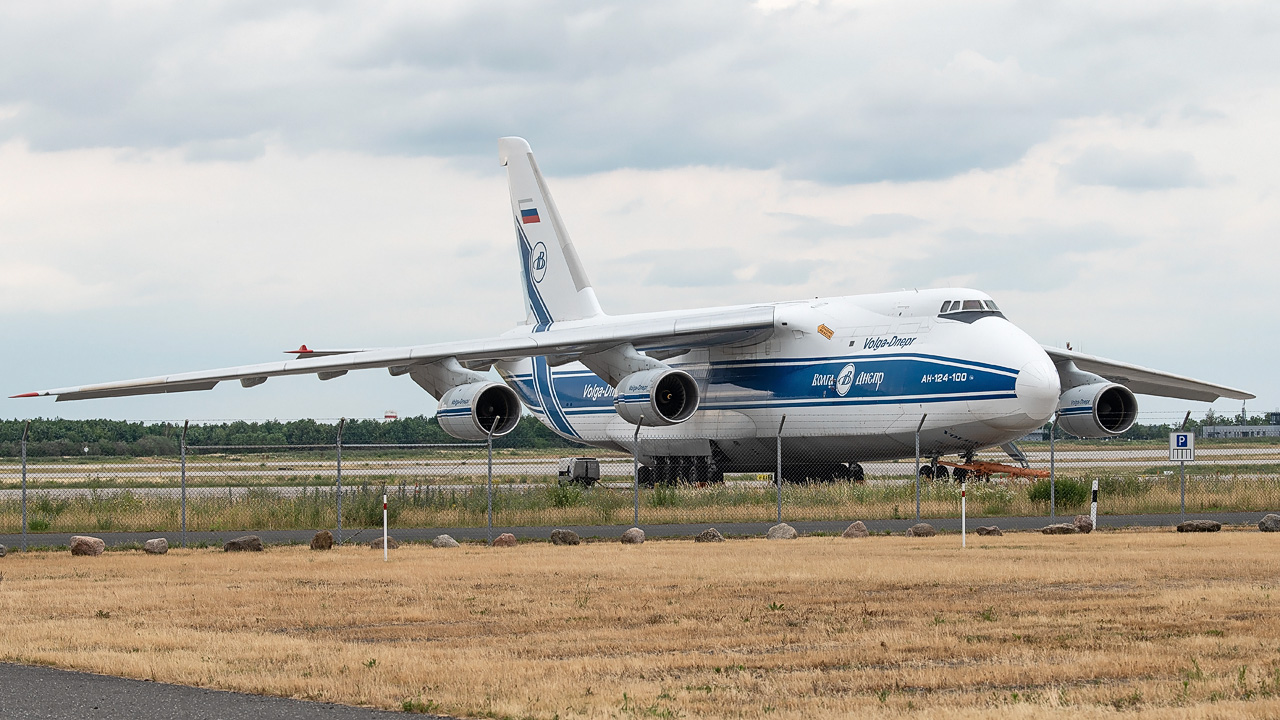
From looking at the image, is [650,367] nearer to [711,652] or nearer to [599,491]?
[599,491]

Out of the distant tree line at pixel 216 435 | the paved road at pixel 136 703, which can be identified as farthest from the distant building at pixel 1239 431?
the paved road at pixel 136 703

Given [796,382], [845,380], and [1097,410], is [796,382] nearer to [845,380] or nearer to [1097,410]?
[845,380]

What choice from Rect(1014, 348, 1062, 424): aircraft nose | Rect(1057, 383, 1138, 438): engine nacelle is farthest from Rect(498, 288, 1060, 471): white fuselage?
Rect(1057, 383, 1138, 438): engine nacelle

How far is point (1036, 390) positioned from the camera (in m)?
26.3

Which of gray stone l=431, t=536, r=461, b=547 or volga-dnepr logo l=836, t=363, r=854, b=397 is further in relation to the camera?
volga-dnepr logo l=836, t=363, r=854, b=397

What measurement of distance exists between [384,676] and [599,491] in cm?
1875

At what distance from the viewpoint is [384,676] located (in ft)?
31.3

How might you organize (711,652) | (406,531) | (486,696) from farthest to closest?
(406,531) < (711,652) < (486,696)

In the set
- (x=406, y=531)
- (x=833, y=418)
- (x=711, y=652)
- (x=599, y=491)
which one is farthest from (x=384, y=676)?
(x=833, y=418)

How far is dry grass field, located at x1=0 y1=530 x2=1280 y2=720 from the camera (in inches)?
344

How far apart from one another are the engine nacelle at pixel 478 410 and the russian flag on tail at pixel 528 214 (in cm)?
1060

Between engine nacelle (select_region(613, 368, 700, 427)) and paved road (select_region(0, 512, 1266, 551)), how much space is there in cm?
483

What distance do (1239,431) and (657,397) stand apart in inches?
3745

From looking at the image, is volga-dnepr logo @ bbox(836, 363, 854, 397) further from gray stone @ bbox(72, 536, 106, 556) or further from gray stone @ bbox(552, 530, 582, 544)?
gray stone @ bbox(72, 536, 106, 556)
